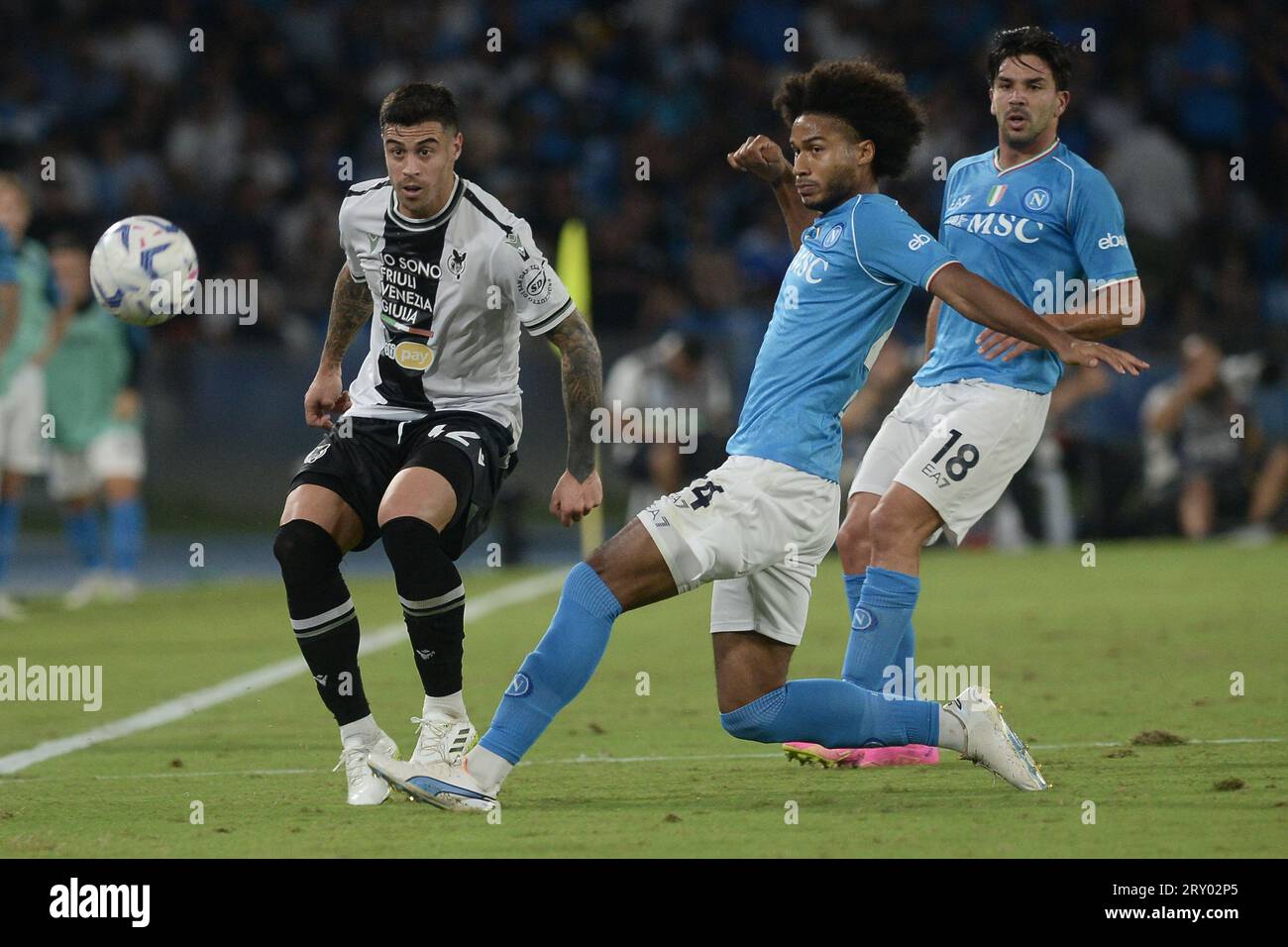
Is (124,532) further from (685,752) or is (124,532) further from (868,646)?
(868,646)

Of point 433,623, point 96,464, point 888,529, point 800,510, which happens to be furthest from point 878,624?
point 96,464

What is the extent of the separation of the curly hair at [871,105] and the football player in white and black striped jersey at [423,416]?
103cm

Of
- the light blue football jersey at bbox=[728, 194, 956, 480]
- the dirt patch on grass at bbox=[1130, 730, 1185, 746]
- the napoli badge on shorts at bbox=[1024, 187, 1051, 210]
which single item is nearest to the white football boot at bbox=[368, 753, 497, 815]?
the light blue football jersey at bbox=[728, 194, 956, 480]

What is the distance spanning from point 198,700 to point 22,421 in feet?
16.2

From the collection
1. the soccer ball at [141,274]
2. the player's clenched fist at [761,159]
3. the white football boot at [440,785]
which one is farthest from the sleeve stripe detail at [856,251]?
the soccer ball at [141,274]

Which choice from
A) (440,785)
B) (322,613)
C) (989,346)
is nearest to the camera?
(440,785)

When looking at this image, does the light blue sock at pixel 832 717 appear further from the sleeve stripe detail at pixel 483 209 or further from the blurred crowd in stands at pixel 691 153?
the blurred crowd in stands at pixel 691 153

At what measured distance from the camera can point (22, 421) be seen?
12977 mm

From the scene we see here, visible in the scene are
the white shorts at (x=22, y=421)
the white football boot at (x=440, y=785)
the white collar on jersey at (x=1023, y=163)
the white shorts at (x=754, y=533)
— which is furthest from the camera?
the white shorts at (x=22, y=421)

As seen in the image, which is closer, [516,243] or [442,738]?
[442,738]

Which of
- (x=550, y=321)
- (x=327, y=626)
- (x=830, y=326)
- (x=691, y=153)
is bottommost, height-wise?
(x=327, y=626)

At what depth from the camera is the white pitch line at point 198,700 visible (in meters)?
7.28

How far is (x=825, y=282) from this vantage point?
18.5ft

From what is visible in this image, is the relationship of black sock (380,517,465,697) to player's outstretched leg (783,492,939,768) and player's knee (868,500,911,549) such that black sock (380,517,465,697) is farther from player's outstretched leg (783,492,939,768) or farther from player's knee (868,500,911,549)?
player's knee (868,500,911,549)
